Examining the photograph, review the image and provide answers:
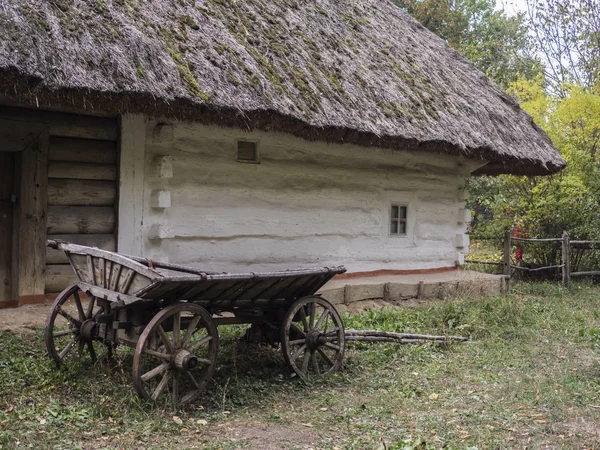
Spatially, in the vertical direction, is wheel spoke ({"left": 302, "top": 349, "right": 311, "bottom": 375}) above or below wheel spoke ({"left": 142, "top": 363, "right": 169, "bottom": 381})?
below

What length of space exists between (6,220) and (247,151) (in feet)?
9.53

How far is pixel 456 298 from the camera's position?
31.7ft

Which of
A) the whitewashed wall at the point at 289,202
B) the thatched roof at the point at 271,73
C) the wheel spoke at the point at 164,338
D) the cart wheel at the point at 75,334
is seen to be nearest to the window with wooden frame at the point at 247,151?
the whitewashed wall at the point at 289,202

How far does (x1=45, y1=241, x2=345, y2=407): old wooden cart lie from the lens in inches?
171

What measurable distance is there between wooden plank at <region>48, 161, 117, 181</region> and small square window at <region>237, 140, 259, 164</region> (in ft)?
5.35

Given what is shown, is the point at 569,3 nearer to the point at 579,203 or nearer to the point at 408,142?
the point at 579,203

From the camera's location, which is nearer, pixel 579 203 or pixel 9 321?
pixel 9 321

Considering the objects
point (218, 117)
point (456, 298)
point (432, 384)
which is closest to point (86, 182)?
point (218, 117)

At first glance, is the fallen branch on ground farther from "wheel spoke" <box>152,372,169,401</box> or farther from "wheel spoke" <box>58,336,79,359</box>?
"wheel spoke" <box>58,336,79,359</box>

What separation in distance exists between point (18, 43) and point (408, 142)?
491 centimetres

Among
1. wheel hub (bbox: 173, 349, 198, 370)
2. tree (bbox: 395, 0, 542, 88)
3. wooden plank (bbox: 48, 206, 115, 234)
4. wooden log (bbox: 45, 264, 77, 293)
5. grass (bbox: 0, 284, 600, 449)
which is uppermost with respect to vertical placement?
tree (bbox: 395, 0, 542, 88)

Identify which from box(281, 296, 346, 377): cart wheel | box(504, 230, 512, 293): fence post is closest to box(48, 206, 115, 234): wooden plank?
box(281, 296, 346, 377): cart wheel

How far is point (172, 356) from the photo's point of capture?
4.39 m

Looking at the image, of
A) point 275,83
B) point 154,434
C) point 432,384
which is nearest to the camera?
point 154,434
